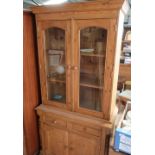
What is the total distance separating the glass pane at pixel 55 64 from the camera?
155cm

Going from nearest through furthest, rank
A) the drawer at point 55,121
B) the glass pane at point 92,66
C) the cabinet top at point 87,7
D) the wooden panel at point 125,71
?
the cabinet top at point 87,7
the glass pane at point 92,66
the drawer at point 55,121
the wooden panel at point 125,71

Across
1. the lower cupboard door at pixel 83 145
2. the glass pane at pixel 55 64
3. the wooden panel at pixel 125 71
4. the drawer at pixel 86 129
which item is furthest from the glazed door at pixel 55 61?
the wooden panel at pixel 125 71

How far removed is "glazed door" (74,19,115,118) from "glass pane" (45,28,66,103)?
7.9 inches

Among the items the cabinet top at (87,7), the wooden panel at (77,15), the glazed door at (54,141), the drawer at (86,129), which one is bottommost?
the glazed door at (54,141)

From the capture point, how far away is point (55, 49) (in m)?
1.63

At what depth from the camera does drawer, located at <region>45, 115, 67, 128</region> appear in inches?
65.3

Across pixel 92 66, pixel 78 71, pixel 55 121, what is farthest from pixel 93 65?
pixel 55 121

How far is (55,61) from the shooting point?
168 cm

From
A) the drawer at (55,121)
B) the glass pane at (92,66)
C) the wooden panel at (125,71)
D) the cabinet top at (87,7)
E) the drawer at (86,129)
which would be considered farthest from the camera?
the wooden panel at (125,71)

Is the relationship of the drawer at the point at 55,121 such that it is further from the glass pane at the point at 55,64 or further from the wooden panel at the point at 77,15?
the wooden panel at the point at 77,15

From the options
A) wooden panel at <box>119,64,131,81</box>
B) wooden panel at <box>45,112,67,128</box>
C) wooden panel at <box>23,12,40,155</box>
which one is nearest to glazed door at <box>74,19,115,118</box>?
wooden panel at <box>45,112,67,128</box>
